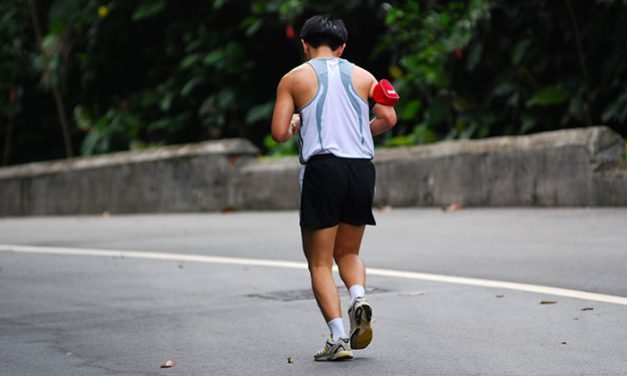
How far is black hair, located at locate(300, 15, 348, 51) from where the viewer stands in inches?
263

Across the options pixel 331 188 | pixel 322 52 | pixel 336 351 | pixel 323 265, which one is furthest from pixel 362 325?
pixel 322 52

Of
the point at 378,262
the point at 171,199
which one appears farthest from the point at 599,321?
the point at 171,199

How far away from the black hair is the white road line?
8.07 ft

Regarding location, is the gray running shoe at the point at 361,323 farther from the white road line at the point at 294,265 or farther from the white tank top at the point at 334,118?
the white road line at the point at 294,265

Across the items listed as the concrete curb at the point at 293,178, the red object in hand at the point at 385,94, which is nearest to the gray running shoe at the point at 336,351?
the red object in hand at the point at 385,94

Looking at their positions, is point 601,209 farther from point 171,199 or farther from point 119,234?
point 171,199

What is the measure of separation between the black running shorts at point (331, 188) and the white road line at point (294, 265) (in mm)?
2095

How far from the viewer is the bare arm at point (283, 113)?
261 inches

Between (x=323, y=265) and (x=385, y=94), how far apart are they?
884 mm

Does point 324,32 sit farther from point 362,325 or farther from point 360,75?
point 362,325

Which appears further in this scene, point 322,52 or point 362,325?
point 322,52

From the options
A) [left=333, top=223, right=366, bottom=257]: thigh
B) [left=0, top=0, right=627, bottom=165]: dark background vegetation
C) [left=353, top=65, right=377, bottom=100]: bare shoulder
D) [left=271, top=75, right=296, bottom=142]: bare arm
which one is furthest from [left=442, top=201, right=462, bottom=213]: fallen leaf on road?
[left=271, top=75, right=296, bottom=142]: bare arm

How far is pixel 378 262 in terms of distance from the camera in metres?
10.9

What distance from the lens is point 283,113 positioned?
6641mm
